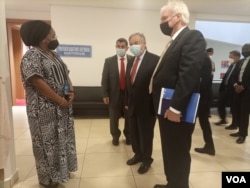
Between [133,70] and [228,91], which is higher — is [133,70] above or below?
above

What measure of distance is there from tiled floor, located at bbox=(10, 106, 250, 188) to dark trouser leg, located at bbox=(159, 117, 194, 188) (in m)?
0.58

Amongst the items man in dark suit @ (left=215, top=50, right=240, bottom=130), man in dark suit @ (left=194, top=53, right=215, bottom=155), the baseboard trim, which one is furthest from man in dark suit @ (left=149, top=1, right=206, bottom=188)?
man in dark suit @ (left=215, top=50, right=240, bottom=130)

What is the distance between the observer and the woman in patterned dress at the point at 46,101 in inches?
72.3

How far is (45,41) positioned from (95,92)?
3.14 metres

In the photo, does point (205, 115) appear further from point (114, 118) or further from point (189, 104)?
point (189, 104)

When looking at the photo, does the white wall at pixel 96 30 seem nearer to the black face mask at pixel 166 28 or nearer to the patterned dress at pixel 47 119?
the patterned dress at pixel 47 119

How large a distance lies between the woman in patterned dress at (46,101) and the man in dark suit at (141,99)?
2.37ft

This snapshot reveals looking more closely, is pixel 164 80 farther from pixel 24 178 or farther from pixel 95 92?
pixel 95 92

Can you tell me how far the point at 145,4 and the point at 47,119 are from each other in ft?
12.1

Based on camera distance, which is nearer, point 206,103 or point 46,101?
point 46,101

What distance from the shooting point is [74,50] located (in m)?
5.07

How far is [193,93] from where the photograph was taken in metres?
1.50

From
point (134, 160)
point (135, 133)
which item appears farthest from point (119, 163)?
point (135, 133)

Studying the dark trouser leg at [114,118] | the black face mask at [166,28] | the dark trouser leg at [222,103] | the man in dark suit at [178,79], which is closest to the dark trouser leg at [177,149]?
the man in dark suit at [178,79]
